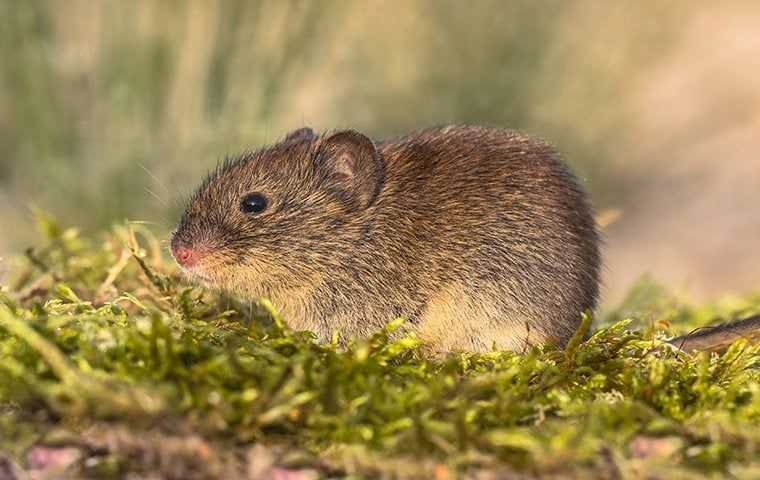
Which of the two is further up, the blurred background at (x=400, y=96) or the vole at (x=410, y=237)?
the blurred background at (x=400, y=96)

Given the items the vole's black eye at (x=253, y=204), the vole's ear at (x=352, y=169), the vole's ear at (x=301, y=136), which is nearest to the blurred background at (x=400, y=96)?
the vole's ear at (x=352, y=169)

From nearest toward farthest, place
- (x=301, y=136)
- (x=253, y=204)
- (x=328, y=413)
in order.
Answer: (x=328, y=413) < (x=253, y=204) < (x=301, y=136)

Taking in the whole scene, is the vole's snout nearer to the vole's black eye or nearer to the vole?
the vole

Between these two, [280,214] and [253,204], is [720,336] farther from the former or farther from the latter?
[253,204]

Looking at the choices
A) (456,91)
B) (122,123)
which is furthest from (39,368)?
(456,91)

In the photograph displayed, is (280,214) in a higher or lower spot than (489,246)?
higher

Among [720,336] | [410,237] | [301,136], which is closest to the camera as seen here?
[720,336]

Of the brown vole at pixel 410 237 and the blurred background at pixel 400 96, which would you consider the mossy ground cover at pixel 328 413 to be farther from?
the blurred background at pixel 400 96

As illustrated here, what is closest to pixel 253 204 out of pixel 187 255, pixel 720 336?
pixel 187 255

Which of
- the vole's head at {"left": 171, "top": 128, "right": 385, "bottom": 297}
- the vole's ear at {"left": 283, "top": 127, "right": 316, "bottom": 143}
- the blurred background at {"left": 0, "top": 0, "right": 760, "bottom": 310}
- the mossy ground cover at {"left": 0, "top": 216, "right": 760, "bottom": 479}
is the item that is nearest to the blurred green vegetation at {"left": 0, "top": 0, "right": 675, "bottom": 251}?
the blurred background at {"left": 0, "top": 0, "right": 760, "bottom": 310}
